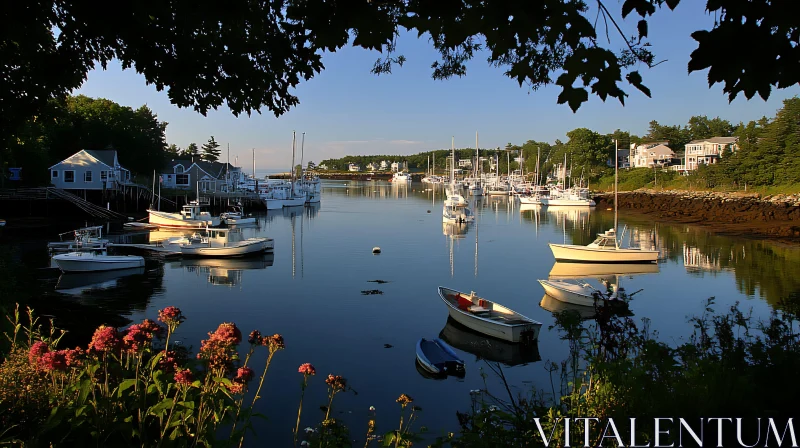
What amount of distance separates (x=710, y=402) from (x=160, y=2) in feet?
21.0

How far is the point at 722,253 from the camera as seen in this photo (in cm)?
3772

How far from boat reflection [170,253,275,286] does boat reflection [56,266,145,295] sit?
10.9 feet

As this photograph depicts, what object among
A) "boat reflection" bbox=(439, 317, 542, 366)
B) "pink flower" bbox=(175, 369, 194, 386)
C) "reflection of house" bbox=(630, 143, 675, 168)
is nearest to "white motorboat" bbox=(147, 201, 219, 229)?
"boat reflection" bbox=(439, 317, 542, 366)

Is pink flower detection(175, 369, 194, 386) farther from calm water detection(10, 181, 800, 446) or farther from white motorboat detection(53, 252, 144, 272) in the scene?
white motorboat detection(53, 252, 144, 272)

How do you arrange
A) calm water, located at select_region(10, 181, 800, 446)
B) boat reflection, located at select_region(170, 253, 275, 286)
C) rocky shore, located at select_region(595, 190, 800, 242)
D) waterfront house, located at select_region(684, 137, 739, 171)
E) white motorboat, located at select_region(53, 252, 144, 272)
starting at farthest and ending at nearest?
waterfront house, located at select_region(684, 137, 739, 171) → rocky shore, located at select_region(595, 190, 800, 242) → boat reflection, located at select_region(170, 253, 275, 286) → white motorboat, located at select_region(53, 252, 144, 272) → calm water, located at select_region(10, 181, 800, 446)

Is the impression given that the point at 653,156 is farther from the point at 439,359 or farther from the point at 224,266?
the point at 439,359

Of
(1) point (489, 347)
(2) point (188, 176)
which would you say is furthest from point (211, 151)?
(1) point (489, 347)

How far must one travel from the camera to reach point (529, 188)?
116750 millimetres

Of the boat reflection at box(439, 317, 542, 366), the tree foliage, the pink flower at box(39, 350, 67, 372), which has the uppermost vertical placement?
the tree foliage

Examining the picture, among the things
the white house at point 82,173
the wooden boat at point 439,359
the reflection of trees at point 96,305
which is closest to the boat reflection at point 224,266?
the reflection of trees at point 96,305

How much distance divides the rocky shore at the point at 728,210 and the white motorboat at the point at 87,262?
45995 millimetres

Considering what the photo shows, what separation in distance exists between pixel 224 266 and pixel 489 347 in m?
20.1

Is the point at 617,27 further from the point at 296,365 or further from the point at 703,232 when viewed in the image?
the point at 703,232

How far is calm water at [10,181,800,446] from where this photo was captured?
14320 mm
